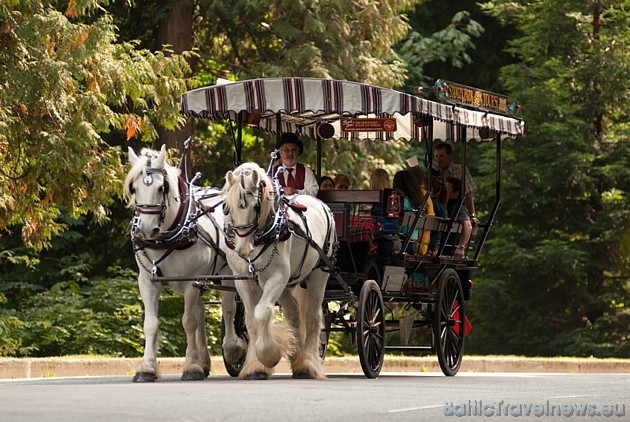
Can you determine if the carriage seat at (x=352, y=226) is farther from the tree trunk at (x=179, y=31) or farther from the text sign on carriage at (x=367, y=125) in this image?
the tree trunk at (x=179, y=31)

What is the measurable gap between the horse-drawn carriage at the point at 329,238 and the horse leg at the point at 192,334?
0.65 ft

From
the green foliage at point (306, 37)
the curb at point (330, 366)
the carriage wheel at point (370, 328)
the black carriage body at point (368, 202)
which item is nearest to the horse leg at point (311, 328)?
the black carriage body at point (368, 202)

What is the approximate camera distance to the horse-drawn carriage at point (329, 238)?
15.2 meters

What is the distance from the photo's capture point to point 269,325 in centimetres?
1516

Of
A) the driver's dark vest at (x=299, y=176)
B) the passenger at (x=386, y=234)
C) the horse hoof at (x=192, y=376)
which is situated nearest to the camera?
the horse hoof at (x=192, y=376)

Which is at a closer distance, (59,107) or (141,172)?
(141,172)

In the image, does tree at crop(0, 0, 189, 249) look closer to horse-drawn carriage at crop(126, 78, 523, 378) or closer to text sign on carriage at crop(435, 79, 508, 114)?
horse-drawn carriage at crop(126, 78, 523, 378)

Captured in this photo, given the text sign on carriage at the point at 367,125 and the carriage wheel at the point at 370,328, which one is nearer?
the carriage wheel at the point at 370,328

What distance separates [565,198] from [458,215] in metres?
15.2

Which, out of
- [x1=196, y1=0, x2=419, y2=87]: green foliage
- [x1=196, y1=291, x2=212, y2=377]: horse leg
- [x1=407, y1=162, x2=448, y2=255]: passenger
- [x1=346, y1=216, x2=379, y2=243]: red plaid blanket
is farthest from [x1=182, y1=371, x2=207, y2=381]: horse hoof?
[x1=196, y1=0, x2=419, y2=87]: green foliage

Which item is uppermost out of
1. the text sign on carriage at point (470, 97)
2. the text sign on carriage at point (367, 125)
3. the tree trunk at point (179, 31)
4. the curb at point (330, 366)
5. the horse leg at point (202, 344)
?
the tree trunk at point (179, 31)

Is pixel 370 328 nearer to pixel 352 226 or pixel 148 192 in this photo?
pixel 352 226

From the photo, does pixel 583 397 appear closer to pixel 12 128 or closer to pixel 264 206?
pixel 264 206

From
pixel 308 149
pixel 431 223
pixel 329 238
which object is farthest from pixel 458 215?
pixel 308 149
